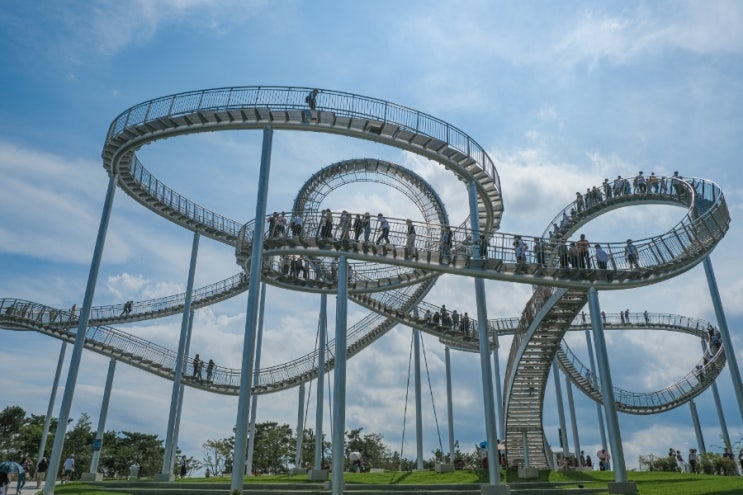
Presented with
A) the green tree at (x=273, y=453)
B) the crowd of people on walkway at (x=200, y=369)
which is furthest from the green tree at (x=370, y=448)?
the crowd of people on walkway at (x=200, y=369)

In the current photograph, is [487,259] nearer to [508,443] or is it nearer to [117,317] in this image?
[508,443]

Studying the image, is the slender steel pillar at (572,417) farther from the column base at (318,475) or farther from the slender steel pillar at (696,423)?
the column base at (318,475)

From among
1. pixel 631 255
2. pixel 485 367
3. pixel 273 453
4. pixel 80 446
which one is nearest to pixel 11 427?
pixel 80 446

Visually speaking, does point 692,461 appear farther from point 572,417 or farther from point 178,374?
point 178,374

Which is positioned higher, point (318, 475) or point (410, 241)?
point (410, 241)

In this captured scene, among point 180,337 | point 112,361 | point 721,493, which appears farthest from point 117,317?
point 721,493

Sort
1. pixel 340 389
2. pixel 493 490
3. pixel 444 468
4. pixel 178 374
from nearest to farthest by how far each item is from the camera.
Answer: pixel 340 389
pixel 493 490
pixel 444 468
pixel 178 374
